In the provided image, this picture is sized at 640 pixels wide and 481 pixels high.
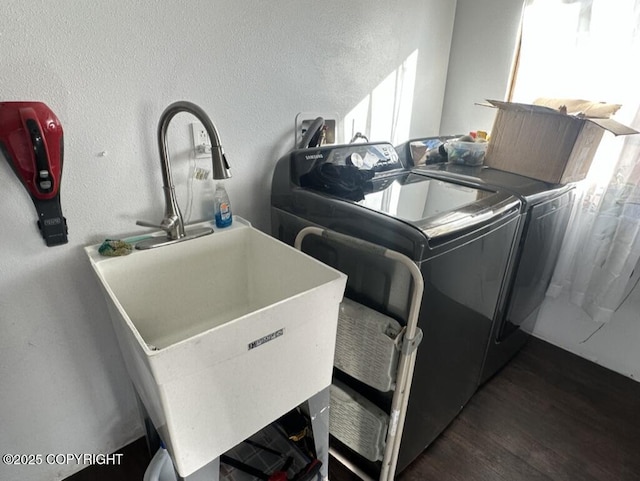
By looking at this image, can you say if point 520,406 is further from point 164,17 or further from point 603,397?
→ point 164,17

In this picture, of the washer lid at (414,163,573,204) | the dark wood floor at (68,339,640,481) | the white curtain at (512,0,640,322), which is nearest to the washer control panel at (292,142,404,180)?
the washer lid at (414,163,573,204)

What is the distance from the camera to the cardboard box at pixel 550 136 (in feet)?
4.78

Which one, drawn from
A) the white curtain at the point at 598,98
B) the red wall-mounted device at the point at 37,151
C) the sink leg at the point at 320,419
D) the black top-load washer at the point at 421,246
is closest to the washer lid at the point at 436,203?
the black top-load washer at the point at 421,246

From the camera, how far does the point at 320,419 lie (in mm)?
1104

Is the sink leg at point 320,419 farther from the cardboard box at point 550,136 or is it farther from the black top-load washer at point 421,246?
the cardboard box at point 550,136

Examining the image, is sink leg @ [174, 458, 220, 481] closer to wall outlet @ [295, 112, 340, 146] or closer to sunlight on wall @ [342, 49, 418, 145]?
wall outlet @ [295, 112, 340, 146]

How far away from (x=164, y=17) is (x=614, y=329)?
2504 mm

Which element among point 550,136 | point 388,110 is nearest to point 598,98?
point 550,136

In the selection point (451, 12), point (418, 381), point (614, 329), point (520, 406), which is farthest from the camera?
point (451, 12)

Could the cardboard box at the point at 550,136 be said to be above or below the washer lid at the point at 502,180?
above

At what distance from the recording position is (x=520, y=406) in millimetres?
1752

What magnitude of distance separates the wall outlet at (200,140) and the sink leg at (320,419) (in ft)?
2.89

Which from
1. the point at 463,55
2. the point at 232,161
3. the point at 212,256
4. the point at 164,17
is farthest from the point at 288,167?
the point at 463,55

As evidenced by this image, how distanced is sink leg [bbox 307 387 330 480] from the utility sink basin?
6cm
